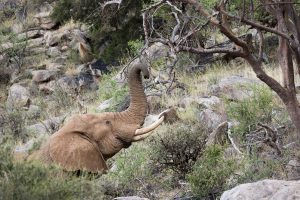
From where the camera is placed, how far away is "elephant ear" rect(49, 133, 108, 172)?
774cm

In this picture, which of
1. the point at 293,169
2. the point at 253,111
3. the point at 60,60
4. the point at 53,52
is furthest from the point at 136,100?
the point at 53,52

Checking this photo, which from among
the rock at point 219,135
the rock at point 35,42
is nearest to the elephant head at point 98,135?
the rock at point 219,135

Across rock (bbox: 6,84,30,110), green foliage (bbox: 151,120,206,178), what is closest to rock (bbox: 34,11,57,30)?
rock (bbox: 6,84,30,110)

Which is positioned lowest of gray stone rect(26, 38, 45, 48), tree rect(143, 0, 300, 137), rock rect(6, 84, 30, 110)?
rock rect(6, 84, 30, 110)

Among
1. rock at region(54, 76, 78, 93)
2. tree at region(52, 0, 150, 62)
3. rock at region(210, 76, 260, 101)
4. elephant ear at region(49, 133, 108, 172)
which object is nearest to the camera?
elephant ear at region(49, 133, 108, 172)

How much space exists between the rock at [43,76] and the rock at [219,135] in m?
15.0

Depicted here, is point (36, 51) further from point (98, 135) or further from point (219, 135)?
point (98, 135)

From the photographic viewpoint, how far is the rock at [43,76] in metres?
24.7

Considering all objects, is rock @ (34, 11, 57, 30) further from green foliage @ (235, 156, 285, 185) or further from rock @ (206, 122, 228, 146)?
green foliage @ (235, 156, 285, 185)

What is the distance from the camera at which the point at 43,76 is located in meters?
24.8

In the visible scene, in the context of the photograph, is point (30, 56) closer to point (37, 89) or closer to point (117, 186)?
point (37, 89)

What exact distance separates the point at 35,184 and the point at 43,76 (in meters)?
20.1

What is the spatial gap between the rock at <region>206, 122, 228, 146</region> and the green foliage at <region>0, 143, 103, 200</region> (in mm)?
4851

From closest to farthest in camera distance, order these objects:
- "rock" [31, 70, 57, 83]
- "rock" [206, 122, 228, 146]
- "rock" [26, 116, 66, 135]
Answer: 1. "rock" [206, 122, 228, 146]
2. "rock" [26, 116, 66, 135]
3. "rock" [31, 70, 57, 83]
